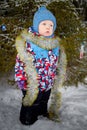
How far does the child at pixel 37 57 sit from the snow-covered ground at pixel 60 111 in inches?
16.0

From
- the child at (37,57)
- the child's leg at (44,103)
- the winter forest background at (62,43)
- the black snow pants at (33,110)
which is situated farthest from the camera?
the winter forest background at (62,43)

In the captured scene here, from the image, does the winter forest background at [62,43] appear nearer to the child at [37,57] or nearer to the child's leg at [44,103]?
the child's leg at [44,103]

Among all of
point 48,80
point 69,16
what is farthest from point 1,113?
point 69,16

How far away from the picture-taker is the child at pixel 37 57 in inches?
151

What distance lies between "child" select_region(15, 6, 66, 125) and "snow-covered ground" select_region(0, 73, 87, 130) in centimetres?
41

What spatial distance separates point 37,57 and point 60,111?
4.31ft

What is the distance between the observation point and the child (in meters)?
3.85

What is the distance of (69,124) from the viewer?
4.32 m

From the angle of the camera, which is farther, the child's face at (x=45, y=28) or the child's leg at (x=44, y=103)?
the child's leg at (x=44, y=103)

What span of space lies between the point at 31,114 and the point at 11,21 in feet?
7.03

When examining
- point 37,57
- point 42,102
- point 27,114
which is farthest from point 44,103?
point 37,57

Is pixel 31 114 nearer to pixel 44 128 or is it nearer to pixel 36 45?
pixel 44 128

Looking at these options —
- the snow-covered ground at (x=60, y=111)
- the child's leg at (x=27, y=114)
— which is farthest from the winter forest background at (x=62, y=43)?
the child's leg at (x=27, y=114)

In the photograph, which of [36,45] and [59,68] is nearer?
[36,45]
